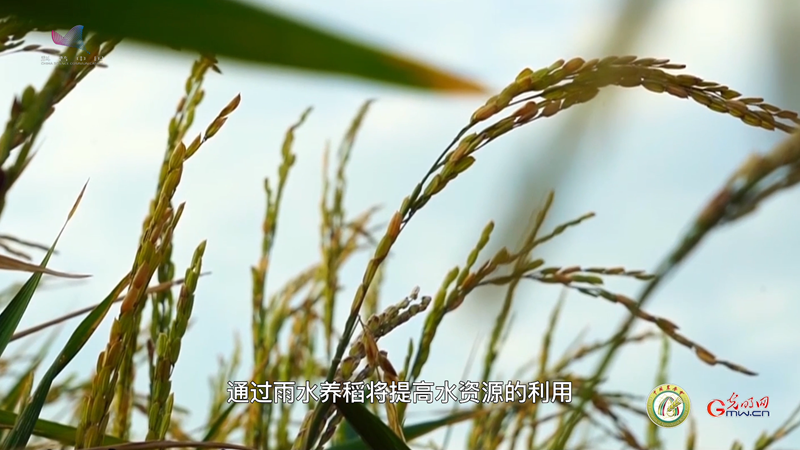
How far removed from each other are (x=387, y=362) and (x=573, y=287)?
22 centimetres

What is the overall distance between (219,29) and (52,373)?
1.17ft

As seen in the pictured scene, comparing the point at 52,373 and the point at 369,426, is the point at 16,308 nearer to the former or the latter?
the point at 52,373

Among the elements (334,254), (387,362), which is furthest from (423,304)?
(334,254)

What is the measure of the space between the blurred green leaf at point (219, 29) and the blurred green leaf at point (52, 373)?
34 cm

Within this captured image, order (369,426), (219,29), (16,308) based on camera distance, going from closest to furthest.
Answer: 1. (219,29)
2. (369,426)
3. (16,308)

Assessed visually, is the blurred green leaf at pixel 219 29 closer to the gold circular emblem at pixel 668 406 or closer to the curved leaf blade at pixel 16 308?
the curved leaf blade at pixel 16 308

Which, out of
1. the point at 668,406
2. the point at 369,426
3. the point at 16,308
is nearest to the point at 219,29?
the point at 369,426

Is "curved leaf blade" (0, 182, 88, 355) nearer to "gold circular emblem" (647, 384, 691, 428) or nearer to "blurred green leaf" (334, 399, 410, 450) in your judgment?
"blurred green leaf" (334, 399, 410, 450)

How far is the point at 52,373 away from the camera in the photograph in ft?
1.36

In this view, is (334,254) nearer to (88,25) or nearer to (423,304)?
(423,304)

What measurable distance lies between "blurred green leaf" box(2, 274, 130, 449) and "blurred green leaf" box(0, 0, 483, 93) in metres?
0.34

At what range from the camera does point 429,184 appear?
16.8 inches

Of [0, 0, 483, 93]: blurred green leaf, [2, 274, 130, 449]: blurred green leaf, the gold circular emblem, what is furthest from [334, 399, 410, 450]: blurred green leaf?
the gold circular emblem

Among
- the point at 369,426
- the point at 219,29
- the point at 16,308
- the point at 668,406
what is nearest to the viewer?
the point at 219,29
